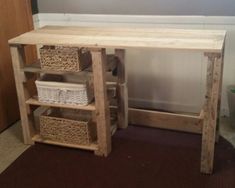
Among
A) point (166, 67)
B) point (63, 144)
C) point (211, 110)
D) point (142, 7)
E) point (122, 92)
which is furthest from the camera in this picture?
point (166, 67)

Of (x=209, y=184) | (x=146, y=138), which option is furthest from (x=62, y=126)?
(x=209, y=184)

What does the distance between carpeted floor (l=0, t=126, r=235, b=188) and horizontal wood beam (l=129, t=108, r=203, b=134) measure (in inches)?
2.6

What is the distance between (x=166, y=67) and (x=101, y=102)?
890 millimetres

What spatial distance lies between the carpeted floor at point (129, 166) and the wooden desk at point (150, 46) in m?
0.11

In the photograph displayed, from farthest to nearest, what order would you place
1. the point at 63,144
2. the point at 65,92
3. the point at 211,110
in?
the point at 63,144
the point at 65,92
the point at 211,110

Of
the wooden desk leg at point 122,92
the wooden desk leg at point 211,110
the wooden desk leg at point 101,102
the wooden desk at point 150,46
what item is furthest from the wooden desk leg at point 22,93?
the wooden desk leg at point 211,110

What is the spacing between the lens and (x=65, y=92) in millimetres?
2301

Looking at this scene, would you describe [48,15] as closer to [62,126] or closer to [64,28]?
[64,28]

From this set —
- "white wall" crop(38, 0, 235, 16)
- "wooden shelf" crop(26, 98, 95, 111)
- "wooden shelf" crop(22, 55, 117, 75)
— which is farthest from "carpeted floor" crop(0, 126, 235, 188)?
"white wall" crop(38, 0, 235, 16)

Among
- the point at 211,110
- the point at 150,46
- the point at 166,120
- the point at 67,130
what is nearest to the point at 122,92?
the point at 166,120

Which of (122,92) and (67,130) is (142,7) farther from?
(67,130)

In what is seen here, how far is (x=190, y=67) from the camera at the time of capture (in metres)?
2.79

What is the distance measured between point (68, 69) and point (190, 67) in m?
1.09

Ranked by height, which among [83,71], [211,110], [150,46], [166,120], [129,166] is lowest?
[129,166]
